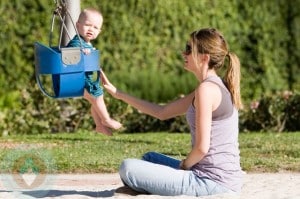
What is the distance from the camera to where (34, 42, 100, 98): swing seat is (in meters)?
7.29

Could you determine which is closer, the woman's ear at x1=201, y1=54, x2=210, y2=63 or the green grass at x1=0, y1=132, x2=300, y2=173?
the woman's ear at x1=201, y1=54, x2=210, y2=63

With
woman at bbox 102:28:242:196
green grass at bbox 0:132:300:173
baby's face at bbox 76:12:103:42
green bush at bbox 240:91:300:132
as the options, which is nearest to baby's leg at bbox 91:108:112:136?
baby's face at bbox 76:12:103:42

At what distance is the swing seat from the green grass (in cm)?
181

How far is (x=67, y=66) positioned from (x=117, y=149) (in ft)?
11.3

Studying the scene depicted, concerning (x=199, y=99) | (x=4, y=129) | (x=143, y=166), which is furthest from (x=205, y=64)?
(x=4, y=129)

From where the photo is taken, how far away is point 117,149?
10672mm

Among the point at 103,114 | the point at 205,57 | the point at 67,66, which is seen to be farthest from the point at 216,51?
the point at 103,114

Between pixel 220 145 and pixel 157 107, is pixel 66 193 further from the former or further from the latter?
pixel 220 145

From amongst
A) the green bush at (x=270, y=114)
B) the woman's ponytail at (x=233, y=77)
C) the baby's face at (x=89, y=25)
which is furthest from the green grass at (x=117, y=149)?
the woman's ponytail at (x=233, y=77)

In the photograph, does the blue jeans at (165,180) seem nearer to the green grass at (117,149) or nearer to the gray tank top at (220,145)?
the gray tank top at (220,145)

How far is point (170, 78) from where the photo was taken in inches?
547

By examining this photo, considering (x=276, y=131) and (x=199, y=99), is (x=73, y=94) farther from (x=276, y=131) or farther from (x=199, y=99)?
(x=276, y=131)

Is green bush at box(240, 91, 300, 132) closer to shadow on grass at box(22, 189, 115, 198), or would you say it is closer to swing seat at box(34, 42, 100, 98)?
shadow on grass at box(22, 189, 115, 198)

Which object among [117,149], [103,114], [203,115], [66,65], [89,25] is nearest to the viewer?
[203,115]
